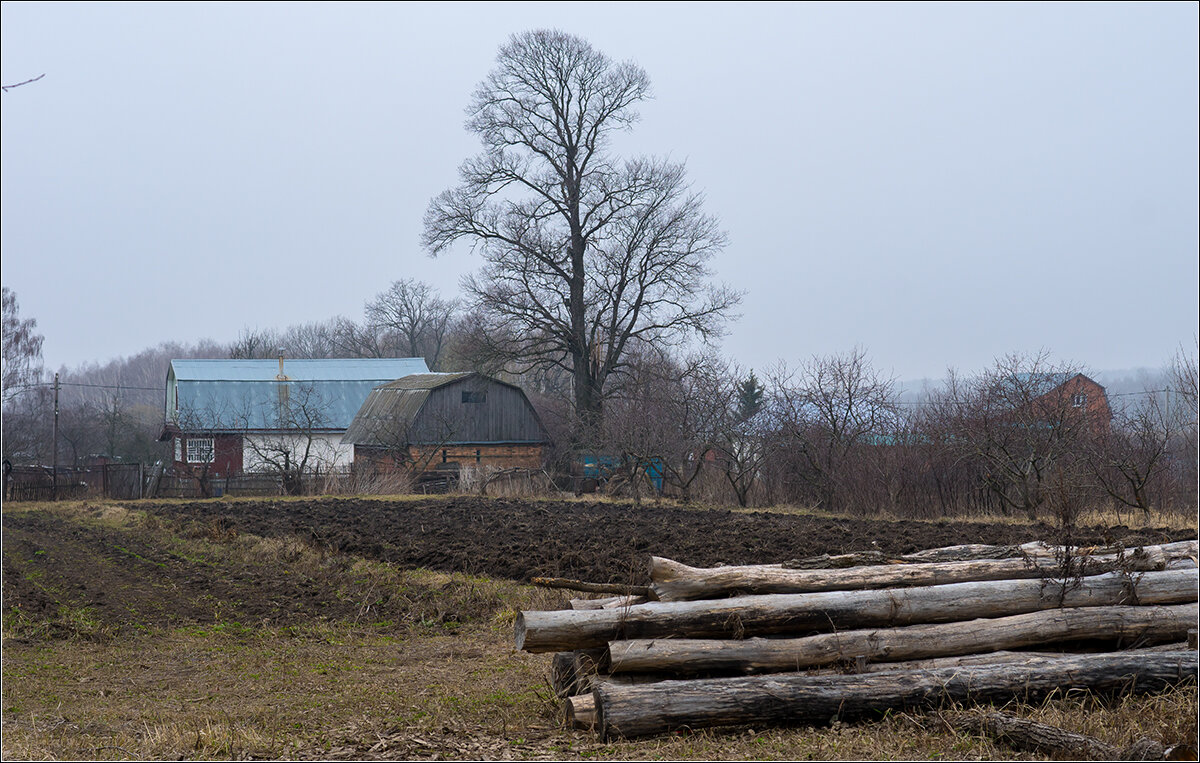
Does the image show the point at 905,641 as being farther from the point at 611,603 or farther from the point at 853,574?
the point at 611,603

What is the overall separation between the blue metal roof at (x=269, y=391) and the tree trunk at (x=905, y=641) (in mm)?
39782

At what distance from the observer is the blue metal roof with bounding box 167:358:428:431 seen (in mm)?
46219

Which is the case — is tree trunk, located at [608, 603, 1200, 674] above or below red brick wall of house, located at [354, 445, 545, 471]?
below

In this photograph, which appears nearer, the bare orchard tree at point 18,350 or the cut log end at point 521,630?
the cut log end at point 521,630

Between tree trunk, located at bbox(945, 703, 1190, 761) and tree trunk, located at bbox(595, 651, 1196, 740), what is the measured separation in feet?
1.35

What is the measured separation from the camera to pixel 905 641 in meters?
6.62

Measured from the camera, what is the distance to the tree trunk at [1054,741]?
17.5 feet

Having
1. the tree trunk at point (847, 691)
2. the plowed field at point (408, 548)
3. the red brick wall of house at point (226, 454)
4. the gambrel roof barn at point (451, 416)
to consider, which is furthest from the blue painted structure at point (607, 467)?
the tree trunk at point (847, 691)

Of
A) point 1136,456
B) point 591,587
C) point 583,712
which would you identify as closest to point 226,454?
point 1136,456

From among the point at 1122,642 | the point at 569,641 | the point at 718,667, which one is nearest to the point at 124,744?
the point at 569,641

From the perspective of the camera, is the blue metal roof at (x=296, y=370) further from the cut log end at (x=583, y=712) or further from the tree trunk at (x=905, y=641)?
the tree trunk at (x=905, y=641)

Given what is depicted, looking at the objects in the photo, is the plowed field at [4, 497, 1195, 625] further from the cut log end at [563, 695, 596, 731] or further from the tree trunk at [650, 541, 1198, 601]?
the cut log end at [563, 695, 596, 731]

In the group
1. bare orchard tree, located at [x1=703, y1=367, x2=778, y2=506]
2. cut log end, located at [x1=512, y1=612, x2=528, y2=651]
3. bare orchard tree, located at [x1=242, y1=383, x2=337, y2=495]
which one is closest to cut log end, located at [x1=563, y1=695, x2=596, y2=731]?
cut log end, located at [x1=512, y1=612, x2=528, y2=651]

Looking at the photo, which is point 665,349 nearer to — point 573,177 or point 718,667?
point 573,177
